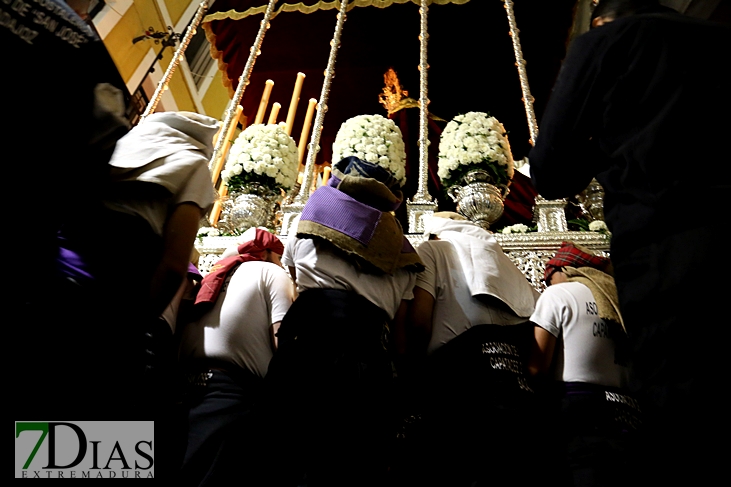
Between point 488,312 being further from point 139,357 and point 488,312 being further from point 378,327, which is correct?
point 139,357

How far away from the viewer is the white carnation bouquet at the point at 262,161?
2.57 m

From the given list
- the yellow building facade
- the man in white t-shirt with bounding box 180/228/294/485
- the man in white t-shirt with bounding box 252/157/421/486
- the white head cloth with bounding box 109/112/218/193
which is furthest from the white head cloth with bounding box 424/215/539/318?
the yellow building facade

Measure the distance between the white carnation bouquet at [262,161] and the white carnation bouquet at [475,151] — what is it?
760 mm

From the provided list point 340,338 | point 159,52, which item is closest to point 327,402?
point 340,338

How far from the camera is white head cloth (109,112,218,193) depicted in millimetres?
1124

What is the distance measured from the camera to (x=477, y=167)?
2516 millimetres

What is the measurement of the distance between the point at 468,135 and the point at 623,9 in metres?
1.40

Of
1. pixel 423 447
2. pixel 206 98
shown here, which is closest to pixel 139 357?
pixel 423 447

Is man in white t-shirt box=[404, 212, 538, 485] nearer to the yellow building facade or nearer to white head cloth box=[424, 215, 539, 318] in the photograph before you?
white head cloth box=[424, 215, 539, 318]

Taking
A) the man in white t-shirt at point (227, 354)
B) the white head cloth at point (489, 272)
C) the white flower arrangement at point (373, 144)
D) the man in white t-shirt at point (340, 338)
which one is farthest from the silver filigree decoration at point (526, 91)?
the man in white t-shirt at point (227, 354)

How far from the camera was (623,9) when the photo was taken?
1.20m

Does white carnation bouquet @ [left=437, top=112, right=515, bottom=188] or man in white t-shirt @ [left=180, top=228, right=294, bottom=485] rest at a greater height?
white carnation bouquet @ [left=437, top=112, right=515, bottom=188]

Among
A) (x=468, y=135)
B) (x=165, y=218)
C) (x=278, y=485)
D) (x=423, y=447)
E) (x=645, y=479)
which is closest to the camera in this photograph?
(x=645, y=479)

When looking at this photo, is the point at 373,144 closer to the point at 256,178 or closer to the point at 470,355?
the point at 256,178
